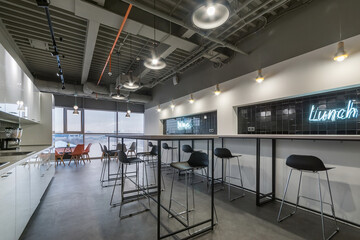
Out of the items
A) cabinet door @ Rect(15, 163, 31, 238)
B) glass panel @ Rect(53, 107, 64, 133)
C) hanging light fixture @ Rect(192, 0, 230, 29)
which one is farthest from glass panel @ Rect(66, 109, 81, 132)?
hanging light fixture @ Rect(192, 0, 230, 29)

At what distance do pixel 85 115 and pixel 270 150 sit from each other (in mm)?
7703

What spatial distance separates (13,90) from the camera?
233 cm

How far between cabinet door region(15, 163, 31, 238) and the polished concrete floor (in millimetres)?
258

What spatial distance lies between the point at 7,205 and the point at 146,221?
1503mm

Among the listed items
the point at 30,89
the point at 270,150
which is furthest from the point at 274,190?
the point at 30,89

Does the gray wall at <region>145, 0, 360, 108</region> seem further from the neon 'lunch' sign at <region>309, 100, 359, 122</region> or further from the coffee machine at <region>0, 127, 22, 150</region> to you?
the coffee machine at <region>0, 127, 22, 150</region>

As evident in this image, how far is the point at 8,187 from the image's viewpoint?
4.74 feet

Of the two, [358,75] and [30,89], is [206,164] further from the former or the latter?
[30,89]

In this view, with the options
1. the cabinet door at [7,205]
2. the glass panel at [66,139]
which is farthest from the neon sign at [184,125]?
the glass panel at [66,139]

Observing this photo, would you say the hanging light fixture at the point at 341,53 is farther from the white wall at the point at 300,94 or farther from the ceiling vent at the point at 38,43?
the ceiling vent at the point at 38,43

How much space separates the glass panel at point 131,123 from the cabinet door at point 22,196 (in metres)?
6.38

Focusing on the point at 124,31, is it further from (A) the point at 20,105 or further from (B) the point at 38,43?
(A) the point at 20,105

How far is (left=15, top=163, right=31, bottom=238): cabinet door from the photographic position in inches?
65.9

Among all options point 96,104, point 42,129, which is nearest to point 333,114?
point 42,129
